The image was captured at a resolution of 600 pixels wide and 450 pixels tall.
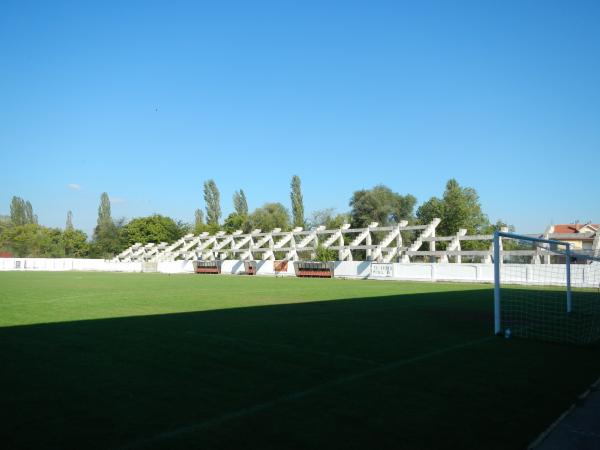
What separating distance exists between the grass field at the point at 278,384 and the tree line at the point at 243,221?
48642 mm

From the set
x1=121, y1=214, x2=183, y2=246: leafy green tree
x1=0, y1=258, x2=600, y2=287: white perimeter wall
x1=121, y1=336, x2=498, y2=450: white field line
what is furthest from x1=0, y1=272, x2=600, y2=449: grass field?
x1=121, y1=214, x2=183, y2=246: leafy green tree

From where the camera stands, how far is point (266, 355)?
26.0 feet

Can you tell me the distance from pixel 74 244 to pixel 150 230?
1784 centimetres

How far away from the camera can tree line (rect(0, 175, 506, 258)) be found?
65994 millimetres

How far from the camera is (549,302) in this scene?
1770cm

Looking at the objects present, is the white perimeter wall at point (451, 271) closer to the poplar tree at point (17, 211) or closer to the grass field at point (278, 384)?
the grass field at point (278, 384)

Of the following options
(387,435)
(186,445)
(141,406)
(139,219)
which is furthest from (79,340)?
(139,219)

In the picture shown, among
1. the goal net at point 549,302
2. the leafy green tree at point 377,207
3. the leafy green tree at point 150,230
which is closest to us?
the goal net at point 549,302

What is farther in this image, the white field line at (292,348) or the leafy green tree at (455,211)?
the leafy green tree at (455,211)

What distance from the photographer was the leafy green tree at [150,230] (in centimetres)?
8494

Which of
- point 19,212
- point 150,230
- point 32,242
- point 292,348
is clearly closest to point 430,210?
point 150,230

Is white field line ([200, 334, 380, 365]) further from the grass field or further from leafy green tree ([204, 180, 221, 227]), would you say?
leafy green tree ([204, 180, 221, 227])

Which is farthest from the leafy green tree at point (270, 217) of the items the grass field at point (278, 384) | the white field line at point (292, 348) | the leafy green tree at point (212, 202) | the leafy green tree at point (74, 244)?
the white field line at point (292, 348)

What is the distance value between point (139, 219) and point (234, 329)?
81401 millimetres
